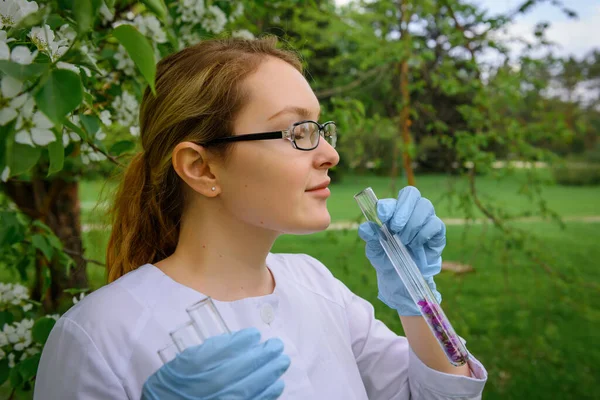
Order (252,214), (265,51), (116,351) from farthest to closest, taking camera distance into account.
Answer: (265,51), (252,214), (116,351)

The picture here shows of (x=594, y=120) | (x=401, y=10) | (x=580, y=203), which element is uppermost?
(x=401, y=10)

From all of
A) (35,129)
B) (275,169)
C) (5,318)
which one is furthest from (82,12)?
(5,318)

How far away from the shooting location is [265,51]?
4.55 ft

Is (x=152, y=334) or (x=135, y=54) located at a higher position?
(x=135, y=54)

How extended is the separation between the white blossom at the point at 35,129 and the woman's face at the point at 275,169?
52 centimetres

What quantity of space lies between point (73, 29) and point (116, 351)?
0.77 metres

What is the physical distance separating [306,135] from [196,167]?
0.92 ft

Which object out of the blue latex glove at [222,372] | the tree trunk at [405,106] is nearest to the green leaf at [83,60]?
the blue latex glove at [222,372]

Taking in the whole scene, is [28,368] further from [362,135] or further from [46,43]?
[362,135]

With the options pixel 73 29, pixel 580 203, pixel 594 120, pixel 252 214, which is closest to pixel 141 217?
pixel 252 214

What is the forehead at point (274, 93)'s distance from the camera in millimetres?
1247

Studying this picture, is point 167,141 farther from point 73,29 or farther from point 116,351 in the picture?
point 116,351

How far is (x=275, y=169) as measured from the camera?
1.21 m

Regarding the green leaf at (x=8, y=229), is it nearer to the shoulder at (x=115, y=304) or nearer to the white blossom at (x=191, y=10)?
the shoulder at (x=115, y=304)
